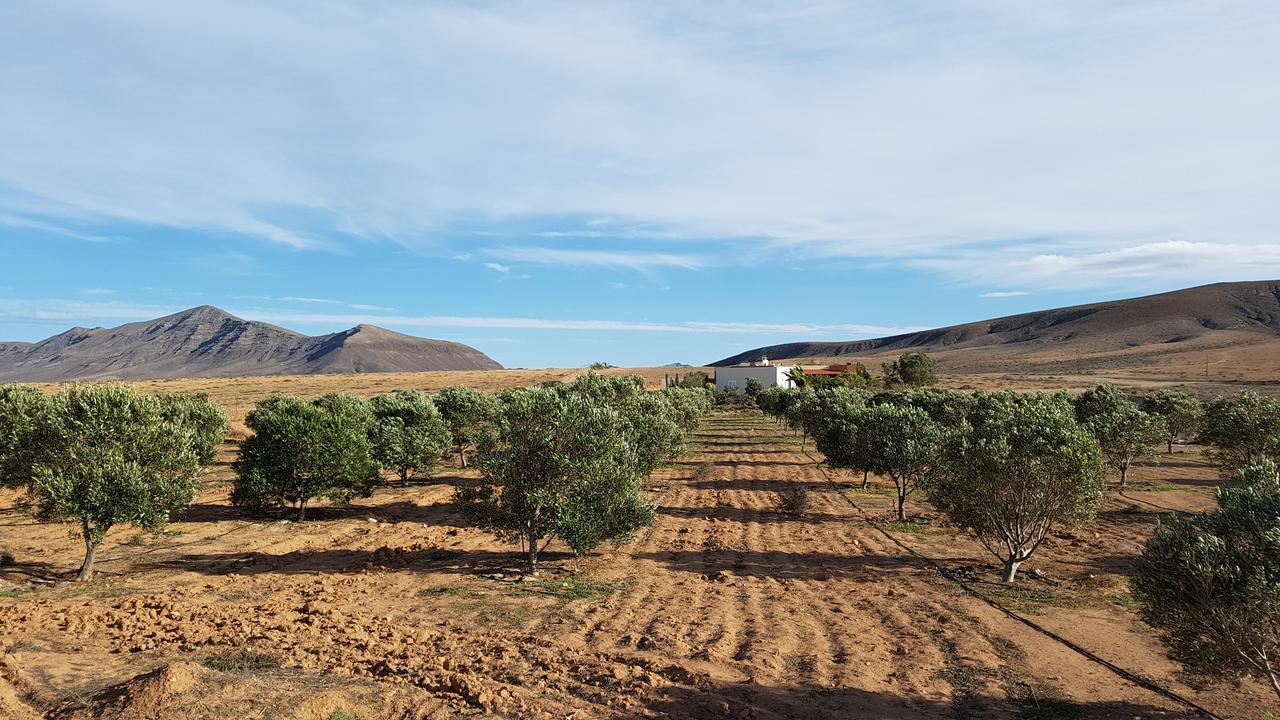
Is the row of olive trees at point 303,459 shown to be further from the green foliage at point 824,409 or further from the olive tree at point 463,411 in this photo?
the green foliage at point 824,409

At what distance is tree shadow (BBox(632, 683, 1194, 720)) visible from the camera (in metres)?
12.8

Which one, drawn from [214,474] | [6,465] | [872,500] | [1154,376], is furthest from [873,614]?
[1154,376]

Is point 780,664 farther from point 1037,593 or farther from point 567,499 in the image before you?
point 1037,593

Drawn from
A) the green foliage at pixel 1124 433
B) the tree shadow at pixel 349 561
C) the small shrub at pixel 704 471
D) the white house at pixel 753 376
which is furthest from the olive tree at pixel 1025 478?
the white house at pixel 753 376

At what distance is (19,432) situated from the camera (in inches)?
883

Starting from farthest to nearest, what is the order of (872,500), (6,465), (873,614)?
(872,500) → (6,465) → (873,614)

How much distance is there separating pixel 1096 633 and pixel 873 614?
18.3ft

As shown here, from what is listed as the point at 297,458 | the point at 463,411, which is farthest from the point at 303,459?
the point at 463,411

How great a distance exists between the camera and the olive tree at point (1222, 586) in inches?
429

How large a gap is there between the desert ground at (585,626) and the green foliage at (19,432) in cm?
328

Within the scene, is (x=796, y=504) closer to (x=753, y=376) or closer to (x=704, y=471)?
(x=704, y=471)

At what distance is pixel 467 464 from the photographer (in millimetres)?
50906

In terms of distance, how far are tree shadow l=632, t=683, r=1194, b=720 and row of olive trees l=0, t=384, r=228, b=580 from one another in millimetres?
17411

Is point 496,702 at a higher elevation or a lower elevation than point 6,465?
lower
